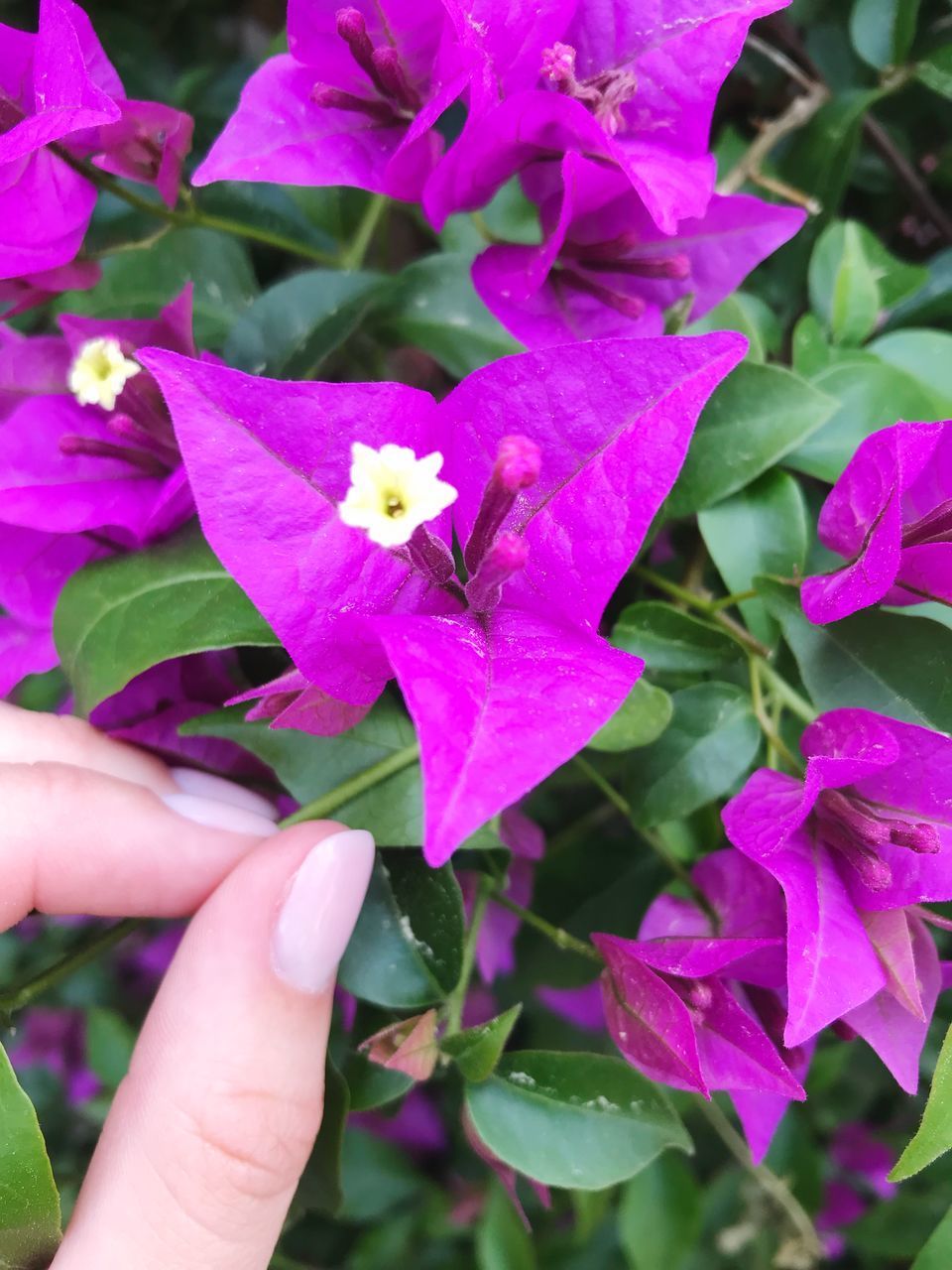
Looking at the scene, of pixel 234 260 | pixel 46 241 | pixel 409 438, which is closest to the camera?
pixel 409 438

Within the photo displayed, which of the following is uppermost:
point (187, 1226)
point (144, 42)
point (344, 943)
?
point (144, 42)

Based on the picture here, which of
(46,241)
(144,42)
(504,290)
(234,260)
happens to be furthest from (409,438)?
(144,42)

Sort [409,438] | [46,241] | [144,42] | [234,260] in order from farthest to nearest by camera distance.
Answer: [144,42], [234,260], [46,241], [409,438]

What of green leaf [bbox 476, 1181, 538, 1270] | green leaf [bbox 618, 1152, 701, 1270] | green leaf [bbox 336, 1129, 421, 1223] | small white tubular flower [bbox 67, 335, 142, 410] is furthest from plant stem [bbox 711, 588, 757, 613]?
green leaf [bbox 336, 1129, 421, 1223]

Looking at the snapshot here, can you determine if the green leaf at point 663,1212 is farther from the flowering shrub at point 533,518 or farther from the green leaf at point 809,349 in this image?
the green leaf at point 809,349

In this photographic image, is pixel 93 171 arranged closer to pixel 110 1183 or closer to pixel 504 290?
pixel 504 290

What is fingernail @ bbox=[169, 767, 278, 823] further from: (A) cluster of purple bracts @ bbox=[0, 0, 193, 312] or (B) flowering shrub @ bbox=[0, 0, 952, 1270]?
(A) cluster of purple bracts @ bbox=[0, 0, 193, 312]
